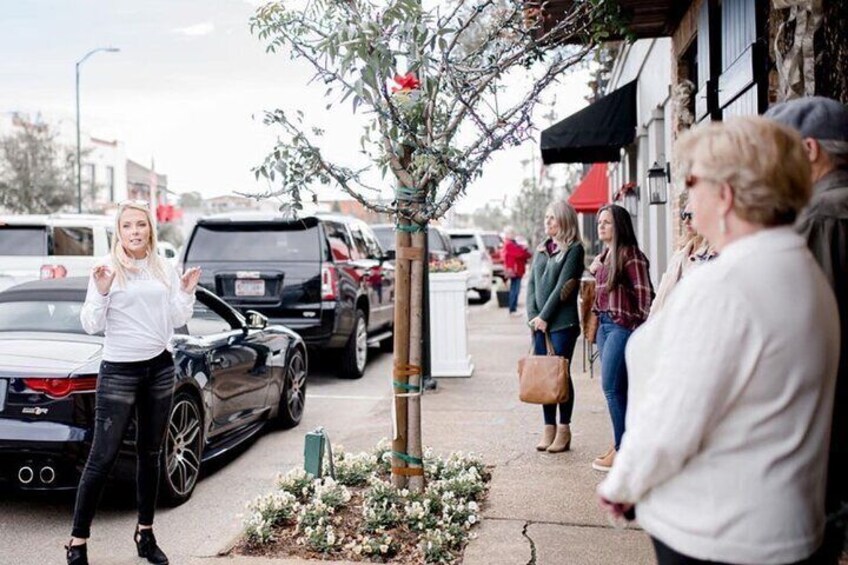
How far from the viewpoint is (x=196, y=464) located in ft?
19.8

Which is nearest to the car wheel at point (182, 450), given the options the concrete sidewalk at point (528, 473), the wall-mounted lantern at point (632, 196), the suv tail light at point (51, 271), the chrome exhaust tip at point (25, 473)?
the chrome exhaust tip at point (25, 473)

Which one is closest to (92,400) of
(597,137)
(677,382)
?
(677,382)

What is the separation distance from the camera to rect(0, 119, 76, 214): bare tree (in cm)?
3962

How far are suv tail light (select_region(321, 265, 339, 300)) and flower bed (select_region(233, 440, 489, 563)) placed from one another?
478 centimetres

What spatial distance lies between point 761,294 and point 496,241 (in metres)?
32.5

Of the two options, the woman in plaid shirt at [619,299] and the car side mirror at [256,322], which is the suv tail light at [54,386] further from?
the woman in plaid shirt at [619,299]

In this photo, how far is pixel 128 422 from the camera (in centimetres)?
459

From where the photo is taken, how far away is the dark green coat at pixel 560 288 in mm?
6559

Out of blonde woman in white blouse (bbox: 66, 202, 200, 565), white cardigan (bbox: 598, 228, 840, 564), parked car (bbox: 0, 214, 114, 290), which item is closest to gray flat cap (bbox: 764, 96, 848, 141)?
white cardigan (bbox: 598, 228, 840, 564)

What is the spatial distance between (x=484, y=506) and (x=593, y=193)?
58.4ft

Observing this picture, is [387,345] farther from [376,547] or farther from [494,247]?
[494,247]

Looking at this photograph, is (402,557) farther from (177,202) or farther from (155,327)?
(177,202)

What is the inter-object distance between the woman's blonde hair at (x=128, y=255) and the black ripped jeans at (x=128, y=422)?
0.44 meters

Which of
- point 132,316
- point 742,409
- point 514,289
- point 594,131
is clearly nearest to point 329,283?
point 594,131
